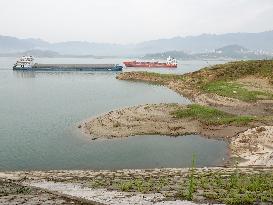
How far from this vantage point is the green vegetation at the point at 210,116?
48388mm

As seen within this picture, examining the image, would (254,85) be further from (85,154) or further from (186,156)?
(85,154)

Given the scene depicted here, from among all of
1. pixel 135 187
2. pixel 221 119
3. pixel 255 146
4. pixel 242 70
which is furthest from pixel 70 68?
pixel 135 187

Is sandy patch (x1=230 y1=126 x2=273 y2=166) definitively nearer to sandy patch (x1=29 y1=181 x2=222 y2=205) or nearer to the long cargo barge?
sandy patch (x1=29 y1=181 x2=222 y2=205)

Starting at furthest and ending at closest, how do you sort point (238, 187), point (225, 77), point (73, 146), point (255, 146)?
point (225, 77)
point (73, 146)
point (255, 146)
point (238, 187)

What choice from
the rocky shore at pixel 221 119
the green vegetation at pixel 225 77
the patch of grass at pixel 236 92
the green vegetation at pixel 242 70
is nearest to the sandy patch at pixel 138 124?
the rocky shore at pixel 221 119

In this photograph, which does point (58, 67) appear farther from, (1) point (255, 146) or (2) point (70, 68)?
(1) point (255, 146)

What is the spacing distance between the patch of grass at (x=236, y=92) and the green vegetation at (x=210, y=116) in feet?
43.9

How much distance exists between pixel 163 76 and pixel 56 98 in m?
45.8

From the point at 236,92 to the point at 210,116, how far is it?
66.8 feet

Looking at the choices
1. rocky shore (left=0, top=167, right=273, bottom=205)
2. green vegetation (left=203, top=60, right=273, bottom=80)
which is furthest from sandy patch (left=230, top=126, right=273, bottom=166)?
green vegetation (left=203, top=60, right=273, bottom=80)

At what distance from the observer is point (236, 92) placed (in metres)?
70.1

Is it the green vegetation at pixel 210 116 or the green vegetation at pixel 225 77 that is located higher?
the green vegetation at pixel 225 77

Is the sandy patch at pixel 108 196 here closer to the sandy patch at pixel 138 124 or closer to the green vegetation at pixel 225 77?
the sandy patch at pixel 138 124

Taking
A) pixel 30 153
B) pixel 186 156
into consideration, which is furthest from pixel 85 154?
pixel 186 156
